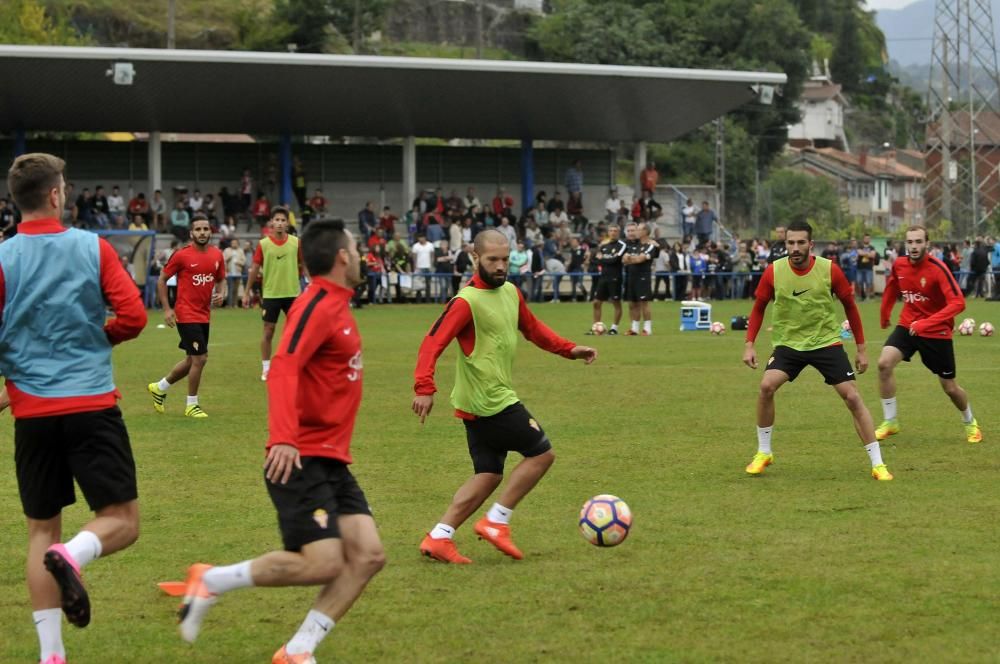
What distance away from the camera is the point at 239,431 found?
1390 centimetres

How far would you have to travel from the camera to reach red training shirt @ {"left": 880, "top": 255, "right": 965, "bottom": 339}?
1291 centimetres

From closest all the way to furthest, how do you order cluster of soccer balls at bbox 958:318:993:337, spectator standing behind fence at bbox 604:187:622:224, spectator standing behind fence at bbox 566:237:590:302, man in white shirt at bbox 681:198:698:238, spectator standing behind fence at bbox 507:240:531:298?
cluster of soccer balls at bbox 958:318:993:337, spectator standing behind fence at bbox 507:240:531:298, spectator standing behind fence at bbox 566:237:590:302, spectator standing behind fence at bbox 604:187:622:224, man in white shirt at bbox 681:198:698:238

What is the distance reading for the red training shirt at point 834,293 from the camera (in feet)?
36.6

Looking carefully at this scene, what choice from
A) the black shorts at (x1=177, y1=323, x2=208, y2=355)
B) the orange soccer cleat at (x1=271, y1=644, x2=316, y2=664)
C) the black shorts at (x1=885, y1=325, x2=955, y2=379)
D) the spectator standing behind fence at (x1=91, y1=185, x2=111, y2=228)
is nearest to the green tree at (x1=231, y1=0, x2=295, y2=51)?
the spectator standing behind fence at (x1=91, y1=185, x2=111, y2=228)

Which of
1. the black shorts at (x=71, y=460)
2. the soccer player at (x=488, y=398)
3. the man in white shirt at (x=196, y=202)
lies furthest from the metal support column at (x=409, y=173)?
the black shorts at (x=71, y=460)

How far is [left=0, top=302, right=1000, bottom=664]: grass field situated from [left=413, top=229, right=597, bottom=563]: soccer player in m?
0.20

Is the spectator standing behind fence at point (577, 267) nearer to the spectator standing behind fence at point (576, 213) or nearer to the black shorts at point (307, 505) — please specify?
the spectator standing behind fence at point (576, 213)

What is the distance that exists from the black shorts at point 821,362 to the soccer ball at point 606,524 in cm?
335

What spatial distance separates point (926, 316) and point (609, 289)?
14.1m

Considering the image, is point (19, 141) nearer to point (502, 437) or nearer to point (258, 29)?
point (258, 29)

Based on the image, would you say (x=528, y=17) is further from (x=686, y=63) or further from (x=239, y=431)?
(x=239, y=431)

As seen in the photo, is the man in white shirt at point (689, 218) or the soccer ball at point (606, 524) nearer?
the soccer ball at point (606, 524)

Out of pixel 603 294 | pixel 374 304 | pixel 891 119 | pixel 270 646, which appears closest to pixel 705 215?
pixel 374 304

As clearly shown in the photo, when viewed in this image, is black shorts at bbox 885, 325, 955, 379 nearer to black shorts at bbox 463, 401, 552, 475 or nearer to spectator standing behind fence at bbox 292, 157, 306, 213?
black shorts at bbox 463, 401, 552, 475
